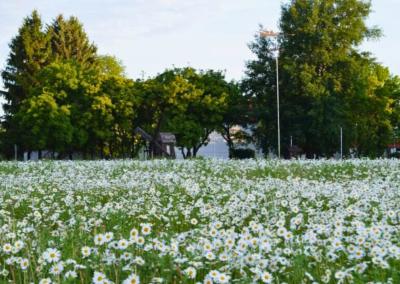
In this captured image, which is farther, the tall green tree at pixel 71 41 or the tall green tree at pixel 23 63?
the tall green tree at pixel 71 41

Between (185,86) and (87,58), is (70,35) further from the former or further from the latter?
(185,86)

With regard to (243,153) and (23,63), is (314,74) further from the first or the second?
(23,63)

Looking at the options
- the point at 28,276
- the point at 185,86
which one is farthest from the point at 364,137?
the point at 28,276

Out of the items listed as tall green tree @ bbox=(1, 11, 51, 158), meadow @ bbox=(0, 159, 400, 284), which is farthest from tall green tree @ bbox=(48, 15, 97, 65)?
meadow @ bbox=(0, 159, 400, 284)

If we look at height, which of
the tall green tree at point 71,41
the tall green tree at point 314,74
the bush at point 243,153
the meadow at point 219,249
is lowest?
the meadow at point 219,249

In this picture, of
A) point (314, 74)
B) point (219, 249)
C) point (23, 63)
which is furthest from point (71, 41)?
point (219, 249)

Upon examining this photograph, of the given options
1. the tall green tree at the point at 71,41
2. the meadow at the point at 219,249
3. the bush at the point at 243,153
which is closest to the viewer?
the meadow at the point at 219,249

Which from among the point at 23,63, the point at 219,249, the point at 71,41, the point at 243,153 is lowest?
the point at 219,249

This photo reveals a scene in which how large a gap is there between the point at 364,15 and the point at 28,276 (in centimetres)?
5166

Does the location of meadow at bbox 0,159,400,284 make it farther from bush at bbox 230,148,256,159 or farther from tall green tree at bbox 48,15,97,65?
tall green tree at bbox 48,15,97,65

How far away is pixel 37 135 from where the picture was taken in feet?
162

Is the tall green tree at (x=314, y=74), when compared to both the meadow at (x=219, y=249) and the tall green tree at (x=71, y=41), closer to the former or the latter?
the tall green tree at (x=71, y=41)

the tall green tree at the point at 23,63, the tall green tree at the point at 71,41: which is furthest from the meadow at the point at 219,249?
the tall green tree at the point at 71,41

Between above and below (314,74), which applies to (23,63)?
above
